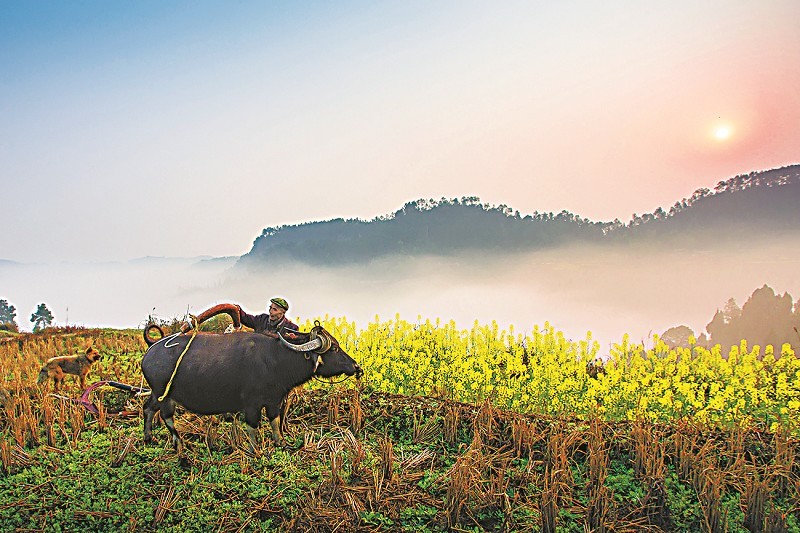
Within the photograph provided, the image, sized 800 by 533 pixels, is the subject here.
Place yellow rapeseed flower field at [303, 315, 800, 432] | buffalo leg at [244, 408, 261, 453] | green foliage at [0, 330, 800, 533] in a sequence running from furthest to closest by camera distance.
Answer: yellow rapeseed flower field at [303, 315, 800, 432], buffalo leg at [244, 408, 261, 453], green foliage at [0, 330, 800, 533]

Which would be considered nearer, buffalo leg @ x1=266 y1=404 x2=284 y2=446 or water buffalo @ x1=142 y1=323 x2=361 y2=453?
water buffalo @ x1=142 y1=323 x2=361 y2=453

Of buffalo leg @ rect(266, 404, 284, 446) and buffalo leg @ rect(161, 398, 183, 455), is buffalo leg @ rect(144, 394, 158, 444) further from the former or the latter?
buffalo leg @ rect(266, 404, 284, 446)

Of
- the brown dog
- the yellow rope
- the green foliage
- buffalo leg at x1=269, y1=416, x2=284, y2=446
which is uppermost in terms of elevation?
the yellow rope

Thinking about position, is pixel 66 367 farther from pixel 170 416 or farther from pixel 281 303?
pixel 281 303

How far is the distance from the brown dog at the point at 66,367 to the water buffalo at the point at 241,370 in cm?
369

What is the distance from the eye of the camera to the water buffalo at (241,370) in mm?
5207

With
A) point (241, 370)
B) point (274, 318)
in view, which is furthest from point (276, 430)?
point (274, 318)

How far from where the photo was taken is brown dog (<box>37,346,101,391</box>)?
8.27 m

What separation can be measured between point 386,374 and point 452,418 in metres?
2.17

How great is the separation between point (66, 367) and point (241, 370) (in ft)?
14.8

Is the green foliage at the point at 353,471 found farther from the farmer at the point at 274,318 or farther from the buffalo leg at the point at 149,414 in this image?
the farmer at the point at 274,318

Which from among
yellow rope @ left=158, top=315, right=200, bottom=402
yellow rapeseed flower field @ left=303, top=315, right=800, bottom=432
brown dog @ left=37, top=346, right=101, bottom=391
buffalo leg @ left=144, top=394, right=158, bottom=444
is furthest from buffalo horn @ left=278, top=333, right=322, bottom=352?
brown dog @ left=37, top=346, right=101, bottom=391

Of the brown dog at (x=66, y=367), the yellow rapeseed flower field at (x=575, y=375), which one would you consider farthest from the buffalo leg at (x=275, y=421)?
the brown dog at (x=66, y=367)

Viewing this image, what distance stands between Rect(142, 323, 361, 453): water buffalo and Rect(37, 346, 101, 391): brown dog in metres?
3.69
